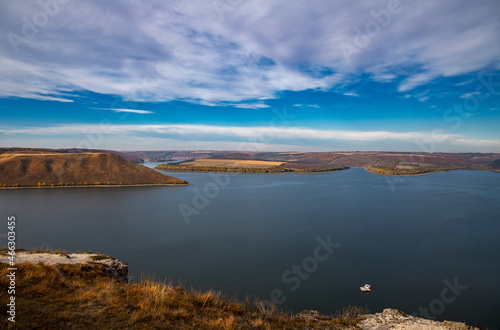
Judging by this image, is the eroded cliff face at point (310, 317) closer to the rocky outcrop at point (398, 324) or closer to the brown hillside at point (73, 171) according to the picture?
the rocky outcrop at point (398, 324)

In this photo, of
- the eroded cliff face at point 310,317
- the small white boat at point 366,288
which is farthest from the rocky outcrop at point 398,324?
the small white boat at point 366,288

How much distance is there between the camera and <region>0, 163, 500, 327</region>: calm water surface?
11.4 meters

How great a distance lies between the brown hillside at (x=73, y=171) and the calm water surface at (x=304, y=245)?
15426 millimetres
